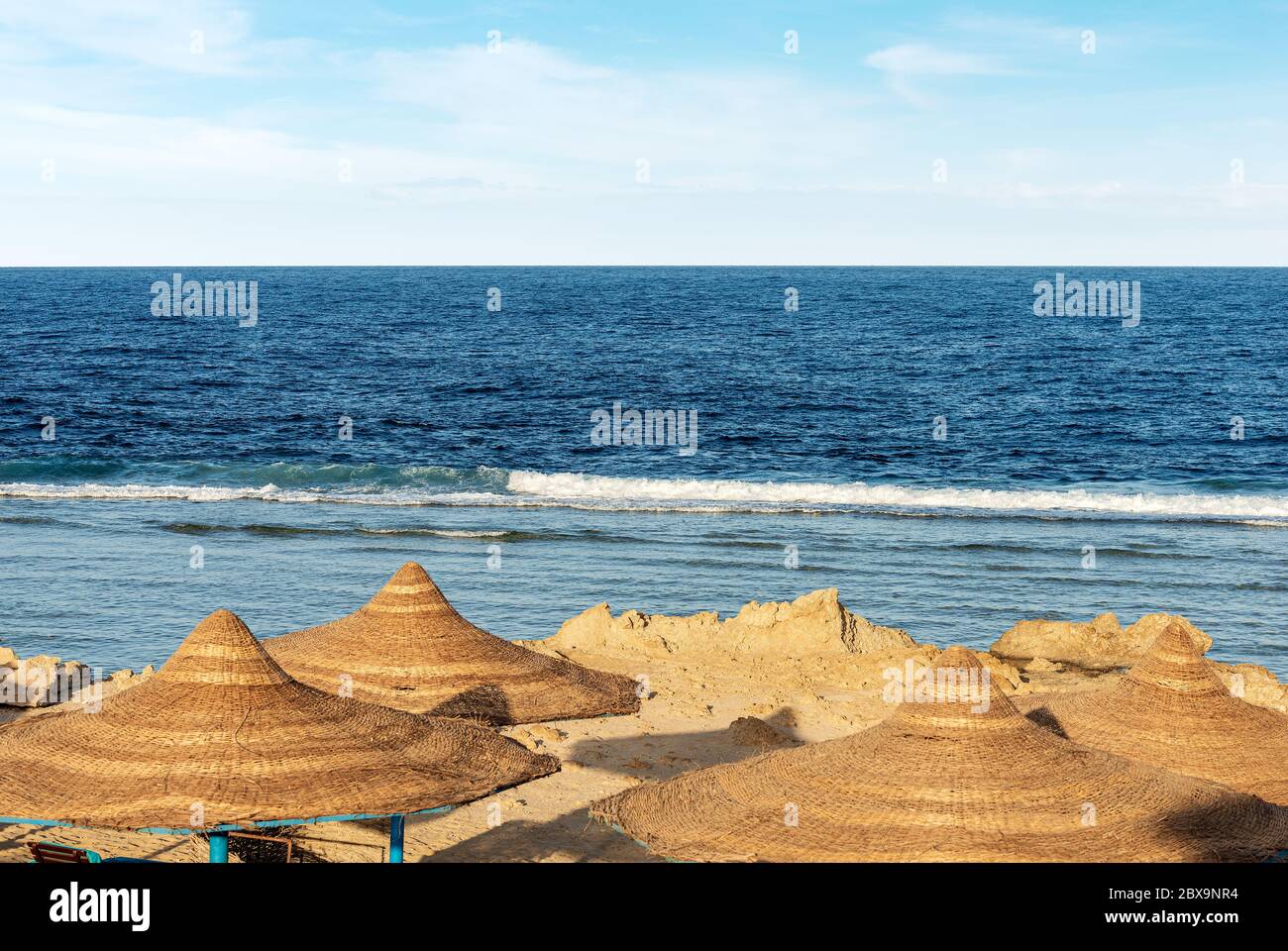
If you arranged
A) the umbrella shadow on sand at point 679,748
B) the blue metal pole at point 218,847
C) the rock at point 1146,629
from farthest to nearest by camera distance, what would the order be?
the rock at point 1146,629 → the umbrella shadow on sand at point 679,748 → the blue metal pole at point 218,847

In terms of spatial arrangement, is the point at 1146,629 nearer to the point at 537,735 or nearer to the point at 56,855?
the point at 537,735

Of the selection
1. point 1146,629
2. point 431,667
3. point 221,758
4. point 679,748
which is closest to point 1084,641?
point 1146,629

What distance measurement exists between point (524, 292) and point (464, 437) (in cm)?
8510

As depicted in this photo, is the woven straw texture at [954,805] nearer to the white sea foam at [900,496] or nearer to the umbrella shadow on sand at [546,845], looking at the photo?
the umbrella shadow on sand at [546,845]

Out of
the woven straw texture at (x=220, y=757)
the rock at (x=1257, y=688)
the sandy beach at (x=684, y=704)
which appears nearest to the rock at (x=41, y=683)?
the sandy beach at (x=684, y=704)

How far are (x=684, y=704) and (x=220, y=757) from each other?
30.6 feet

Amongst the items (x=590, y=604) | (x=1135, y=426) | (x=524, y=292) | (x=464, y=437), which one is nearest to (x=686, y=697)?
(x=590, y=604)

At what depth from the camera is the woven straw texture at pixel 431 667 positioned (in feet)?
44.3

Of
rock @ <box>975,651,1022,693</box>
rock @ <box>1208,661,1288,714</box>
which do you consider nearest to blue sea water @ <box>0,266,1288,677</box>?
rock @ <box>975,651,1022,693</box>

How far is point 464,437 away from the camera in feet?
155

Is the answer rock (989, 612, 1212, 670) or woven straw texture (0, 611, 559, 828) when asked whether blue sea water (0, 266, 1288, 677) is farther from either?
woven straw texture (0, 611, 559, 828)

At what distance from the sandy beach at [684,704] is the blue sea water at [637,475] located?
1.83 metres

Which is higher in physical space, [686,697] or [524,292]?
[524,292]
